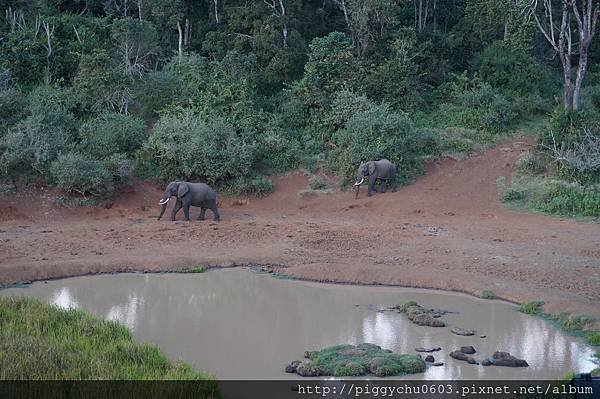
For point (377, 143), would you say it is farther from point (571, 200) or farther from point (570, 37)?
point (570, 37)

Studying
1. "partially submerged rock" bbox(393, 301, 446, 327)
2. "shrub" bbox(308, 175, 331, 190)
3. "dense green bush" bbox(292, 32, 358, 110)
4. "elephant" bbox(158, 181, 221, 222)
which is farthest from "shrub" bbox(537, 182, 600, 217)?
"elephant" bbox(158, 181, 221, 222)

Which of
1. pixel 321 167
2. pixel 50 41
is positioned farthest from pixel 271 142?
pixel 50 41

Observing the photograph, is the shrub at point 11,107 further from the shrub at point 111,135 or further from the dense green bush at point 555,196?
the dense green bush at point 555,196

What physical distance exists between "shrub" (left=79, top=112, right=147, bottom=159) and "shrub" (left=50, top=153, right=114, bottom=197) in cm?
124

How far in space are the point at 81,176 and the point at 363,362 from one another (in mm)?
10621

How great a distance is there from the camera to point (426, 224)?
58.5 ft

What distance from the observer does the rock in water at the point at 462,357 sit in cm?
1015

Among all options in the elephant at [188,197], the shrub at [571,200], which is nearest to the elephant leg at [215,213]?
the elephant at [188,197]

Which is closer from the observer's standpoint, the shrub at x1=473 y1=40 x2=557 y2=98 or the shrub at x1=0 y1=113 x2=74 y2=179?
the shrub at x1=0 y1=113 x2=74 y2=179

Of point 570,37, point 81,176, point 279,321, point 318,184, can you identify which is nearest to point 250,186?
point 318,184

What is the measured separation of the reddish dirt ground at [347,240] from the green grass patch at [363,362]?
3372 millimetres

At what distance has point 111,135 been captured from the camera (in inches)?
810

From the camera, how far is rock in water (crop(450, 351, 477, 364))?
10.1 m

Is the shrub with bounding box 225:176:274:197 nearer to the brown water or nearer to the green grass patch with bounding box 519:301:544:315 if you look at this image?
the brown water
